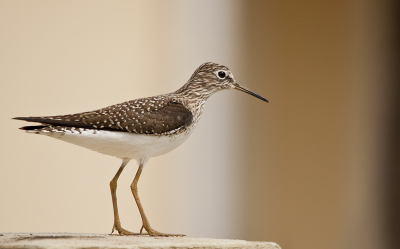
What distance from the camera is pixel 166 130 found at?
11.1 ft

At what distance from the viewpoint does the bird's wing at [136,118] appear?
324 centimetres

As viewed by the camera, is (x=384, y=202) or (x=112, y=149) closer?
(x=112, y=149)

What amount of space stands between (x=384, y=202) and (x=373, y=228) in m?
0.43

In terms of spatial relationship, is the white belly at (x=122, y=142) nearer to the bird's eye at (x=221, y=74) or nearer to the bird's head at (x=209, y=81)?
the bird's head at (x=209, y=81)

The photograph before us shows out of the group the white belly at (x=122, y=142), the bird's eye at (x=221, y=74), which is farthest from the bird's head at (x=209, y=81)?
the white belly at (x=122, y=142)

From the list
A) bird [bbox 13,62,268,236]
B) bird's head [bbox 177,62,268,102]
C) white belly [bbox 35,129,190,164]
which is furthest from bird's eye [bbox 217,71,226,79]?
white belly [bbox 35,129,190,164]

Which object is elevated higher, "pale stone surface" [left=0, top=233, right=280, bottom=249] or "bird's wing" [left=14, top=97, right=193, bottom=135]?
"bird's wing" [left=14, top=97, right=193, bottom=135]

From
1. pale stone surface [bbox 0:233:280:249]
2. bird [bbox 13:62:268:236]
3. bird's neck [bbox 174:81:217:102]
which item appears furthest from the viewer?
bird's neck [bbox 174:81:217:102]

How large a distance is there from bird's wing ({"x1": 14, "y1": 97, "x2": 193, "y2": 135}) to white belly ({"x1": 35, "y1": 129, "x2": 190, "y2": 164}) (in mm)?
45

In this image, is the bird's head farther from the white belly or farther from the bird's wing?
the white belly

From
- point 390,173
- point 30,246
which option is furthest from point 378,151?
point 30,246

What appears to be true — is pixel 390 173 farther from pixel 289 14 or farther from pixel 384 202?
pixel 289 14

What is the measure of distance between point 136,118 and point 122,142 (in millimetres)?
215

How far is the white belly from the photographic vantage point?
320 centimetres
